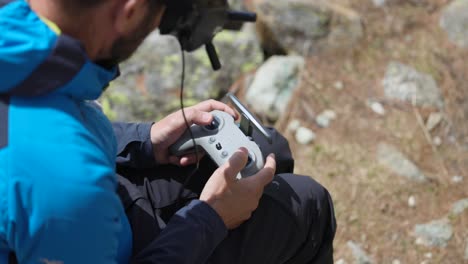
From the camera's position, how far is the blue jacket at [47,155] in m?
1.20

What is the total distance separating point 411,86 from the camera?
343cm

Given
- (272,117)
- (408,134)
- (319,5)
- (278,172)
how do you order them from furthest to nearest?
(319,5)
(272,117)
(408,134)
(278,172)

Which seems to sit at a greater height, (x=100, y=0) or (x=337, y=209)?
(x=100, y=0)

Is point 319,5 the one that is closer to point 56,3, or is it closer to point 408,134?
point 408,134

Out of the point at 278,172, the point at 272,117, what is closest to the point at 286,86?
the point at 272,117

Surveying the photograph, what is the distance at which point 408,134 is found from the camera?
3211 millimetres

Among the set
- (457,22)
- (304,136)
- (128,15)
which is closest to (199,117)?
(128,15)

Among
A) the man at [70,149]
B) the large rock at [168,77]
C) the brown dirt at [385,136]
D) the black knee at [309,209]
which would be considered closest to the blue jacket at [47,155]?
the man at [70,149]

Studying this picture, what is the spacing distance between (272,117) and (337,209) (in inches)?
30.4

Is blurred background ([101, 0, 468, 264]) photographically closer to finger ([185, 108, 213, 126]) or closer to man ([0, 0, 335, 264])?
finger ([185, 108, 213, 126])

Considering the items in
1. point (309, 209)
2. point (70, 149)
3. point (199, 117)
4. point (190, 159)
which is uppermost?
point (70, 149)

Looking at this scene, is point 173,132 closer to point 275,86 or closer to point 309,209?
point 309,209

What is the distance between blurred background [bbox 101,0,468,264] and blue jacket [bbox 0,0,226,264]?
1709 mm

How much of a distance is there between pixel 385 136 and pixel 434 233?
0.62 metres
